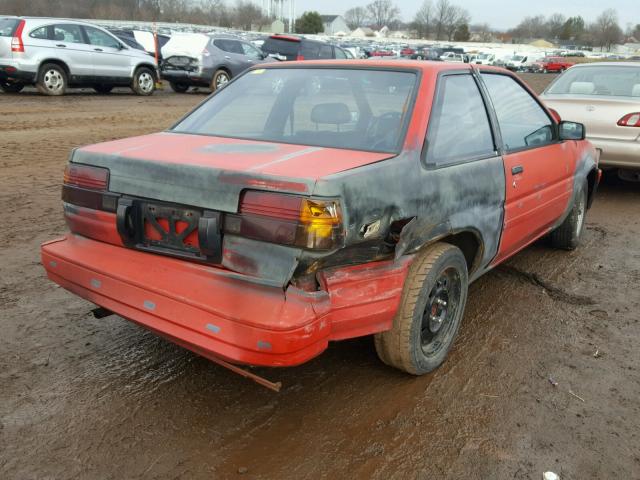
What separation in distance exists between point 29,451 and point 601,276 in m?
4.10

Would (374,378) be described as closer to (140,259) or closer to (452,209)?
(452,209)

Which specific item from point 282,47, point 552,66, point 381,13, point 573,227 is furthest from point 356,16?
point 573,227

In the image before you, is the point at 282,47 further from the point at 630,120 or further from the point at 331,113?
the point at 331,113

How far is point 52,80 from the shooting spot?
13.1 metres

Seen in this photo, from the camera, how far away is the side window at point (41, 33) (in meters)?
12.4

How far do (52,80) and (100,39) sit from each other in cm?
156

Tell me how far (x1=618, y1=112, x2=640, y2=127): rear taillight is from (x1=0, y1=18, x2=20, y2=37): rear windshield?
1166 cm

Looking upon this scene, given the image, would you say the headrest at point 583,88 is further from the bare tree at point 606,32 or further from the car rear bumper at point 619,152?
the bare tree at point 606,32

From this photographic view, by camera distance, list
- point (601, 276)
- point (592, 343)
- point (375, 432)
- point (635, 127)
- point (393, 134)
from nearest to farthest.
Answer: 1. point (375, 432)
2. point (393, 134)
3. point (592, 343)
4. point (601, 276)
5. point (635, 127)

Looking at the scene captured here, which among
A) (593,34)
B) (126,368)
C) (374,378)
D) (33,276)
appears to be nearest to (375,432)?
(374,378)

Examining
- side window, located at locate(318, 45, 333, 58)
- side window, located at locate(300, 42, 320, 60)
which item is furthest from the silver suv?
side window, located at locate(318, 45, 333, 58)

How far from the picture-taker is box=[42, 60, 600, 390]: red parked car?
234 centimetres

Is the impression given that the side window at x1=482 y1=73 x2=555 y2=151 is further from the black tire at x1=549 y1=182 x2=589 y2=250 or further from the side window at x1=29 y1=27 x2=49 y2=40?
the side window at x1=29 y1=27 x2=49 y2=40

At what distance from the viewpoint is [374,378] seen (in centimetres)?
307
